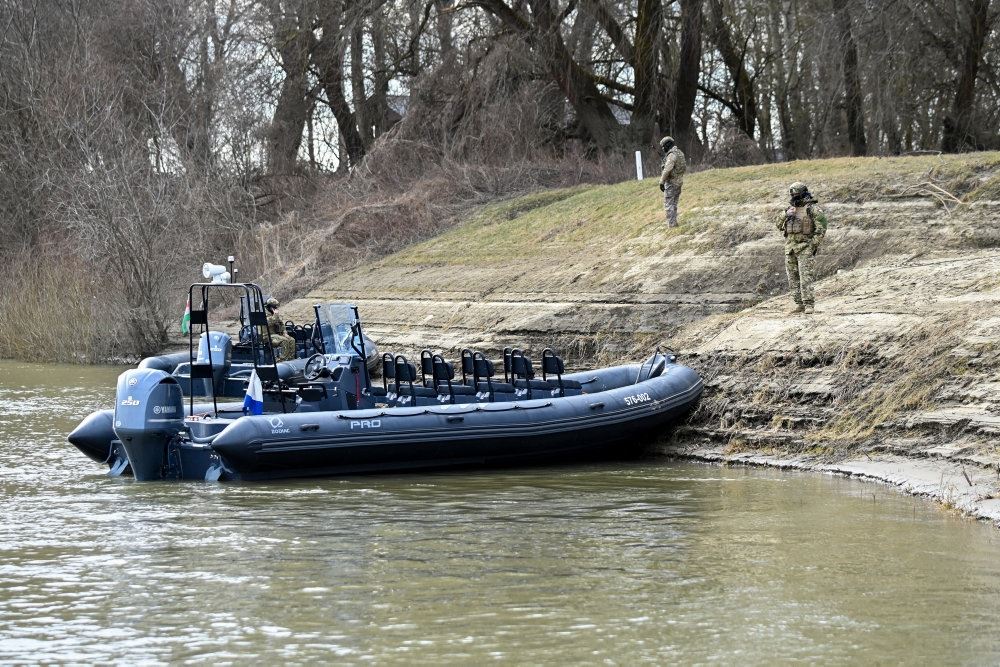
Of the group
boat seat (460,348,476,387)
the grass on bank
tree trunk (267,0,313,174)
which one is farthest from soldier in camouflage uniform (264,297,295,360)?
tree trunk (267,0,313,174)

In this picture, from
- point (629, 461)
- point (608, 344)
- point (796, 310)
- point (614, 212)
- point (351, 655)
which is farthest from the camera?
point (614, 212)

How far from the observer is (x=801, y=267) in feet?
53.1

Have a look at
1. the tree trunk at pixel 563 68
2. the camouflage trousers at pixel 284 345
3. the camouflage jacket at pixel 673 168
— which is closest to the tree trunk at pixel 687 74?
the tree trunk at pixel 563 68

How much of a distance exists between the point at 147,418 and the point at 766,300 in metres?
8.44

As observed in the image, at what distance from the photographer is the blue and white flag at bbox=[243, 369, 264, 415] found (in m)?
13.3

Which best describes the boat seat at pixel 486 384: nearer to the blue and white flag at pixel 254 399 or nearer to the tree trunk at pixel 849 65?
the blue and white flag at pixel 254 399

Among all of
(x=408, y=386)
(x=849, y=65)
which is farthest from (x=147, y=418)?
(x=849, y=65)

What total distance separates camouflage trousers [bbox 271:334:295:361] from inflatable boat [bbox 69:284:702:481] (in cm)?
487

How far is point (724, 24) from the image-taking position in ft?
101

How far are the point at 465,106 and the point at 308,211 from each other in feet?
15.9

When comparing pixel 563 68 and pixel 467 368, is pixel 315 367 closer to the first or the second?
pixel 467 368

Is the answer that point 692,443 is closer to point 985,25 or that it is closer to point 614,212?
point 614,212

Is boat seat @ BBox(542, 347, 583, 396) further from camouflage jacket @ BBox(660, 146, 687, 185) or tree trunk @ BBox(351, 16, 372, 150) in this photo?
tree trunk @ BBox(351, 16, 372, 150)

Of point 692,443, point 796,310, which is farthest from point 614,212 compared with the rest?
point 692,443
